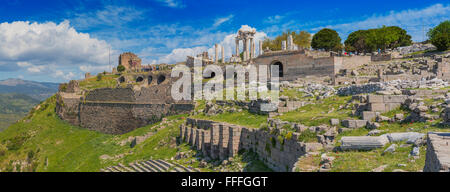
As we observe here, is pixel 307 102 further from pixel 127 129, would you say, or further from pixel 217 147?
pixel 127 129

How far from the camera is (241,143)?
1698 centimetres

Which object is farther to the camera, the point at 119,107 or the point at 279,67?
the point at 119,107

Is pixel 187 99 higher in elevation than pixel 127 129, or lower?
higher

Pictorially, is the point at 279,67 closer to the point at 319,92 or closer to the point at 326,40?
the point at 326,40

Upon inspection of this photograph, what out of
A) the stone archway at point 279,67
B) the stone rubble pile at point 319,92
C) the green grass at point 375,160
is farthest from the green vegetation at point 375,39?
the green grass at point 375,160

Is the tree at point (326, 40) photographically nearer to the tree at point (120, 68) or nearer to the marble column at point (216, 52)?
the marble column at point (216, 52)

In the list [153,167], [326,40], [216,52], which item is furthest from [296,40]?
[153,167]

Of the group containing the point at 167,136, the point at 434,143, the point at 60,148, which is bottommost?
the point at 60,148

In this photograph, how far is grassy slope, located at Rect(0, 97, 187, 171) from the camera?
24672 millimetres

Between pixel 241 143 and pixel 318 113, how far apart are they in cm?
396

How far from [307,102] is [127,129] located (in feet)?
79.4
